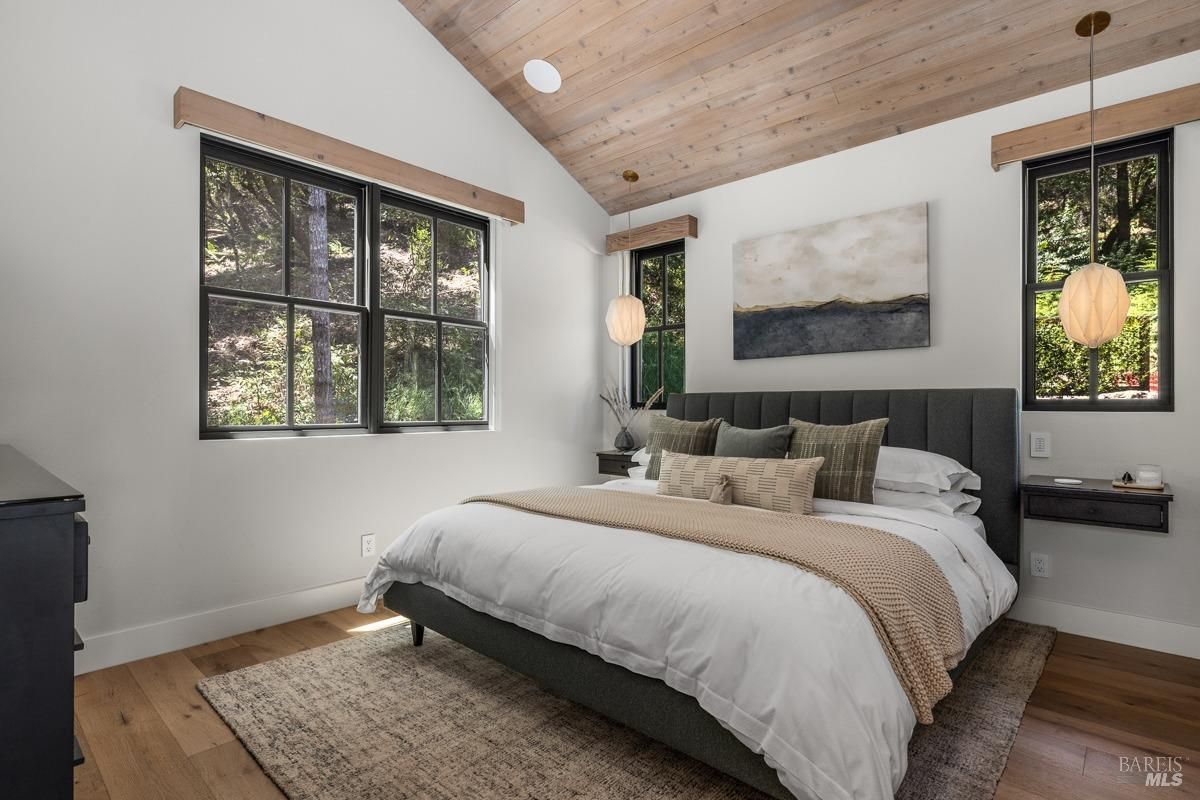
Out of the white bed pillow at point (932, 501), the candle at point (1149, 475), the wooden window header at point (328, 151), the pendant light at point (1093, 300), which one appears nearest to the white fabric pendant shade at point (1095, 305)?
the pendant light at point (1093, 300)

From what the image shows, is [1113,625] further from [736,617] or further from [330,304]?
[330,304]

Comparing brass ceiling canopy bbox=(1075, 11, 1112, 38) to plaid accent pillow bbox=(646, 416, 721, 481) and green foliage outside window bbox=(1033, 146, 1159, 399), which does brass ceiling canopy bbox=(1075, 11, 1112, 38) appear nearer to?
green foliage outside window bbox=(1033, 146, 1159, 399)

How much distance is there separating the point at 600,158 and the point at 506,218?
2.68 feet

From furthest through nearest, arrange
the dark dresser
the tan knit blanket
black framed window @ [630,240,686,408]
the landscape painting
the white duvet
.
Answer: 1. black framed window @ [630,240,686,408]
2. the landscape painting
3. the tan knit blanket
4. the white duvet
5. the dark dresser

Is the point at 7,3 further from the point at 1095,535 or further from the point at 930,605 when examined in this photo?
the point at 1095,535

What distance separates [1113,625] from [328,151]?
14.3 feet

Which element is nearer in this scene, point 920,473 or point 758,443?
point 920,473

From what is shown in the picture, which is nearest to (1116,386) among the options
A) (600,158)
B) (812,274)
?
(812,274)

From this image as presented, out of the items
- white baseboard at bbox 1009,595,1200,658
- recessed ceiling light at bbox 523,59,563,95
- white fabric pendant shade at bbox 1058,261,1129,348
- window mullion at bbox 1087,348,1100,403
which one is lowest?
white baseboard at bbox 1009,595,1200,658

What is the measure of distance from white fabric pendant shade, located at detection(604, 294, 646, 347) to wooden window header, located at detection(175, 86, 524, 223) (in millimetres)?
860

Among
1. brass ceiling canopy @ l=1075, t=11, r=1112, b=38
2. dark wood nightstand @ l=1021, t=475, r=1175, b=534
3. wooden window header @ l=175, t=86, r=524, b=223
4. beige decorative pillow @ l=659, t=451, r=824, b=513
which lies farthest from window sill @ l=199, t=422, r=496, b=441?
brass ceiling canopy @ l=1075, t=11, r=1112, b=38

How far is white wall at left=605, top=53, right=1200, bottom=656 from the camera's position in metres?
2.73

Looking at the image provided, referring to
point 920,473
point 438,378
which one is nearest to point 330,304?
point 438,378

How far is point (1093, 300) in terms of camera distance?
2643 millimetres
